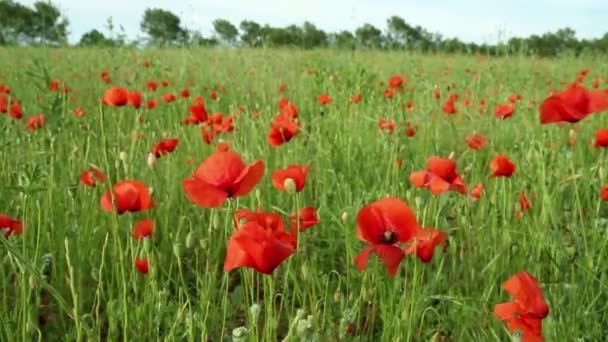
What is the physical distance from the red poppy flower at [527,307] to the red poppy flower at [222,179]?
472 mm

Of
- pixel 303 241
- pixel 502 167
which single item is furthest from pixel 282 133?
pixel 502 167

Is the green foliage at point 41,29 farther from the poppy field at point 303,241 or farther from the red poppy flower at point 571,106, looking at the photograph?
the red poppy flower at point 571,106

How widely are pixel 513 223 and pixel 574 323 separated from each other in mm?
740

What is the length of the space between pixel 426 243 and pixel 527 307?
0.82 ft

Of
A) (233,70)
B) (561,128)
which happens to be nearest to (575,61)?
(233,70)

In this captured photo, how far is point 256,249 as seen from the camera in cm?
84

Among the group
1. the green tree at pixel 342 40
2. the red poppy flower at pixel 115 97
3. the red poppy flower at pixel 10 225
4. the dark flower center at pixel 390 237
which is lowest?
the red poppy flower at pixel 10 225

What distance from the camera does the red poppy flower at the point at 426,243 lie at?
1.07m

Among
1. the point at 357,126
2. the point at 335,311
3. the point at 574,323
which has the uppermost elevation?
the point at 357,126

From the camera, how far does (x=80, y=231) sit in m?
1.80

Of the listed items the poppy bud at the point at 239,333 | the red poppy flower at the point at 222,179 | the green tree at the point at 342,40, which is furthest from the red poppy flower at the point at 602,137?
the green tree at the point at 342,40

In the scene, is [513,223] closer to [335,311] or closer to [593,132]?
[335,311]

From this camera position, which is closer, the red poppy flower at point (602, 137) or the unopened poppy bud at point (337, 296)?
the unopened poppy bud at point (337, 296)

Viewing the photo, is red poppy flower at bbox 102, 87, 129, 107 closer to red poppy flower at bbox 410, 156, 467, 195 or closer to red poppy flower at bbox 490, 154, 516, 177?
red poppy flower at bbox 410, 156, 467, 195
